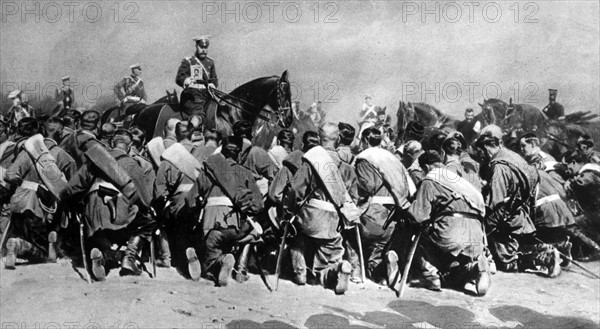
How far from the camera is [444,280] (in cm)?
840

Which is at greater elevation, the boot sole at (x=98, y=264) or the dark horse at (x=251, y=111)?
the dark horse at (x=251, y=111)

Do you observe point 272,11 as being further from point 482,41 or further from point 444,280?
point 444,280

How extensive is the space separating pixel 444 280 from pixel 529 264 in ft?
3.23

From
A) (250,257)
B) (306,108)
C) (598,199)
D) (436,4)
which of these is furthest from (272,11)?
(598,199)

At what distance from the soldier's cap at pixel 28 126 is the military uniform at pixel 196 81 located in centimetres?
158

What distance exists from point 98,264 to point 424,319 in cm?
336

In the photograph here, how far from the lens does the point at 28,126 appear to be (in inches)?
342

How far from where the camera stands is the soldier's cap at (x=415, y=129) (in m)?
8.66

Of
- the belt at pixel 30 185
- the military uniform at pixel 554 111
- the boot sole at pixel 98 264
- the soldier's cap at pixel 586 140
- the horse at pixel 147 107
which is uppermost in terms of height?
the horse at pixel 147 107

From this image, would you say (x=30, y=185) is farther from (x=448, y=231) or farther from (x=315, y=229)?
(x=448, y=231)

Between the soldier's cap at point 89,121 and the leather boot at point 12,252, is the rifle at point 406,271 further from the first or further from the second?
the leather boot at point 12,252

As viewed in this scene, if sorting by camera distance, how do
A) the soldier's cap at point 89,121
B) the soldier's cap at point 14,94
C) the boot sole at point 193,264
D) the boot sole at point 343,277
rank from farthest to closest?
the soldier's cap at point 14,94 → the soldier's cap at point 89,121 → the boot sole at point 193,264 → the boot sole at point 343,277

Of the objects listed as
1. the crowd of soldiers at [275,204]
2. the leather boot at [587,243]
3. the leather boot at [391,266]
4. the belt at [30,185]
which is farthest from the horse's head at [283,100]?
the leather boot at [587,243]

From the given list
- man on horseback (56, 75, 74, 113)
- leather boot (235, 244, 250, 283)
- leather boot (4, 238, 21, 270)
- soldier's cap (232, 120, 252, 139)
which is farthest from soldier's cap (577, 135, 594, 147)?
leather boot (4, 238, 21, 270)
